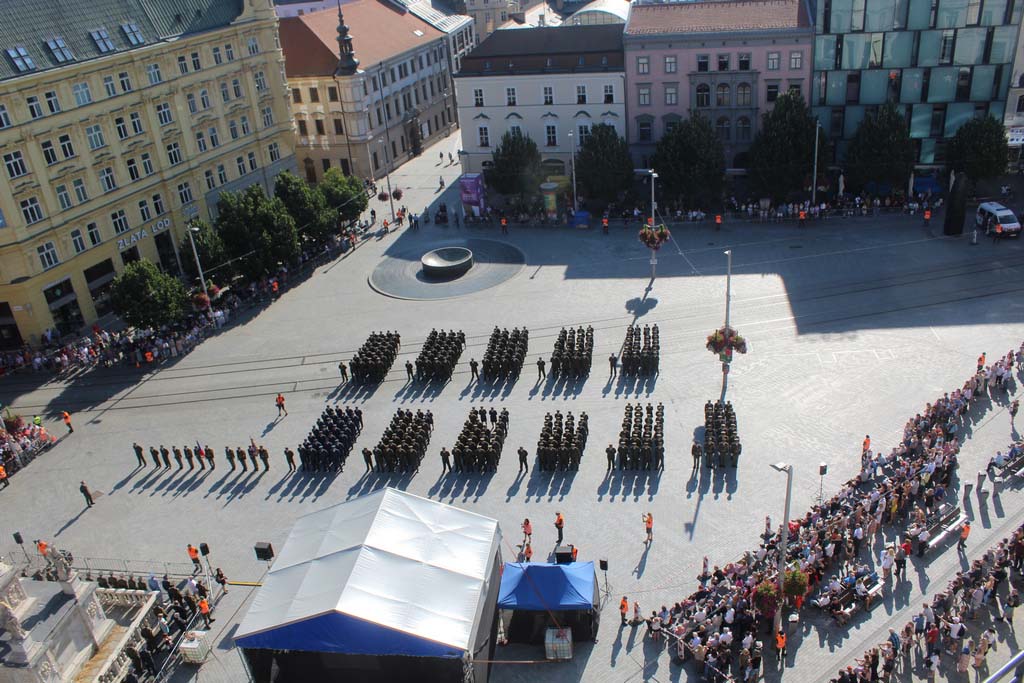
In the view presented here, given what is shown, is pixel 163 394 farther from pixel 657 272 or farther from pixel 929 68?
pixel 929 68

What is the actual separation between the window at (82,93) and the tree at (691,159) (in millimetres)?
37066

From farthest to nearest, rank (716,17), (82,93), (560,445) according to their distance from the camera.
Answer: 1. (716,17)
2. (82,93)
3. (560,445)

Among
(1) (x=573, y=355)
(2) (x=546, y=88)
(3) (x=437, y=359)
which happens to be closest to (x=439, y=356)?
(3) (x=437, y=359)

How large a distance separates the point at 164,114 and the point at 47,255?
1391 cm

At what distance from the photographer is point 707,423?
36562 millimetres

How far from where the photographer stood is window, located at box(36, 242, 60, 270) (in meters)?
51.1

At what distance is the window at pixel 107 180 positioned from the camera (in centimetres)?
5528

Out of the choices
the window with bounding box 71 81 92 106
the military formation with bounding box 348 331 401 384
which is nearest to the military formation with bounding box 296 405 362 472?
the military formation with bounding box 348 331 401 384

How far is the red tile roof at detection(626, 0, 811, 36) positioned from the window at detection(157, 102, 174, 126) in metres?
33.6

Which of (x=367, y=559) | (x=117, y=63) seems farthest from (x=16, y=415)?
(x=367, y=559)

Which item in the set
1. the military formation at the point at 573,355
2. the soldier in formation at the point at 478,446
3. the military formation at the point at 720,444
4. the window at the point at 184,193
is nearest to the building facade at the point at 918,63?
the military formation at the point at 573,355

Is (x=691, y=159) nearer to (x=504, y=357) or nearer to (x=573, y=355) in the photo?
(x=573, y=355)

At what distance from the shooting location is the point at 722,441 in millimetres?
34875

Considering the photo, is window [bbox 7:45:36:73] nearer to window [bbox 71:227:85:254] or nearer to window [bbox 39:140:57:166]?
window [bbox 39:140:57:166]
